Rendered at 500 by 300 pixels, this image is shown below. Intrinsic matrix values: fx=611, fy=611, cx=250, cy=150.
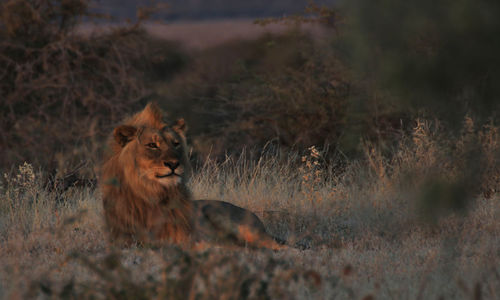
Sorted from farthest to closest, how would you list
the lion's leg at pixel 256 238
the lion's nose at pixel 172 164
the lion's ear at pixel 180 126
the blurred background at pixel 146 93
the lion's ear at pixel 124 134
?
1. the blurred background at pixel 146 93
2. the lion's ear at pixel 180 126
3. the lion's leg at pixel 256 238
4. the lion's ear at pixel 124 134
5. the lion's nose at pixel 172 164

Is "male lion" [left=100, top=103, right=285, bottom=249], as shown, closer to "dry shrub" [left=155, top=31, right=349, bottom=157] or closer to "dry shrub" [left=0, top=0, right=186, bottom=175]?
"dry shrub" [left=155, top=31, right=349, bottom=157]

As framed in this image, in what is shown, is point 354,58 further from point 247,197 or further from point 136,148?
point 247,197

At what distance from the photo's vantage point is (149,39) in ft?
50.8

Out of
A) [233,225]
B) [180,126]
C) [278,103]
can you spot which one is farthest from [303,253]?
[278,103]

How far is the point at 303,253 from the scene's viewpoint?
5.12 m

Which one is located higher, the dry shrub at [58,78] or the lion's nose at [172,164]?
the lion's nose at [172,164]

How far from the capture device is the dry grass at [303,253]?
9.95 ft

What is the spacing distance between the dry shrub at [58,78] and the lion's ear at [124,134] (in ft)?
27.6

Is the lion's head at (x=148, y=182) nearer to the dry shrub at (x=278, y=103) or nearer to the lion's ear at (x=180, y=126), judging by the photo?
the lion's ear at (x=180, y=126)

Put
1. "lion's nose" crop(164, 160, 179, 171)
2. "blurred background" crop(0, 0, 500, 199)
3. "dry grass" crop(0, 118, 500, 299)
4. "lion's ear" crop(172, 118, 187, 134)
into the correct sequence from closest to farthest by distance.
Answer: "dry grass" crop(0, 118, 500, 299)
"lion's nose" crop(164, 160, 179, 171)
"lion's ear" crop(172, 118, 187, 134)
"blurred background" crop(0, 0, 500, 199)

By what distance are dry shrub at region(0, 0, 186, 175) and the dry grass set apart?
18.6ft

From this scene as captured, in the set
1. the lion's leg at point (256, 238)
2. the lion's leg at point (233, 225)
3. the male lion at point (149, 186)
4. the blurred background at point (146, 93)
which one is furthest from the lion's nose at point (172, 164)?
the blurred background at point (146, 93)

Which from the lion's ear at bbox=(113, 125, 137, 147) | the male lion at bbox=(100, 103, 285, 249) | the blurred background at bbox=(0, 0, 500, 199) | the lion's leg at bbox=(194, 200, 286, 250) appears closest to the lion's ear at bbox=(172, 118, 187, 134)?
the male lion at bbox=(100, 103, 285, 249)

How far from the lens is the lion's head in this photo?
199 inches
